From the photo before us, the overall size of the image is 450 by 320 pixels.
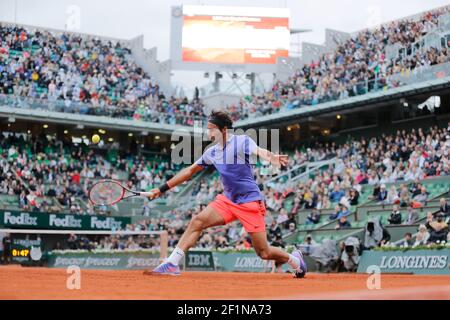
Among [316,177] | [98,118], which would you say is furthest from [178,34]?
[316,177]

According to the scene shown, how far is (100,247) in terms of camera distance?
82.5 feet

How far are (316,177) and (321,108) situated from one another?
14.9 feet

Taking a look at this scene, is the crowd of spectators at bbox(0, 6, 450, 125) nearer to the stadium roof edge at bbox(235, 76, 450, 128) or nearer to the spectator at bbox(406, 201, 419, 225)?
the stadium roof edge at bbox(235, 76, 450, 128)

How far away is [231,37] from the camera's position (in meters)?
40.5

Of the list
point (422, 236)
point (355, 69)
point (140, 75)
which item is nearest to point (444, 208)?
point (422, 236)

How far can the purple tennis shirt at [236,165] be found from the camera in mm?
9523

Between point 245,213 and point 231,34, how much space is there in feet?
104

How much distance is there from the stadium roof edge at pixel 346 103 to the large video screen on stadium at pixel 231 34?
579 centimetres

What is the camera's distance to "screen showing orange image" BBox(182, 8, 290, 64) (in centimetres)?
4031

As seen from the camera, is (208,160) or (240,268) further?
(240,268)

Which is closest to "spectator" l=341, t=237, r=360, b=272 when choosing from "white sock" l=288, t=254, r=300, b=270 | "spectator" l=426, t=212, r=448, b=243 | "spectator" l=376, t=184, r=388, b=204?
"spectator" l=426, t=212, r=448, b=243

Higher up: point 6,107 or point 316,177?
point 6,107

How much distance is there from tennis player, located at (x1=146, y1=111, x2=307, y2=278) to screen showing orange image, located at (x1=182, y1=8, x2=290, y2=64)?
3110 centimetres
